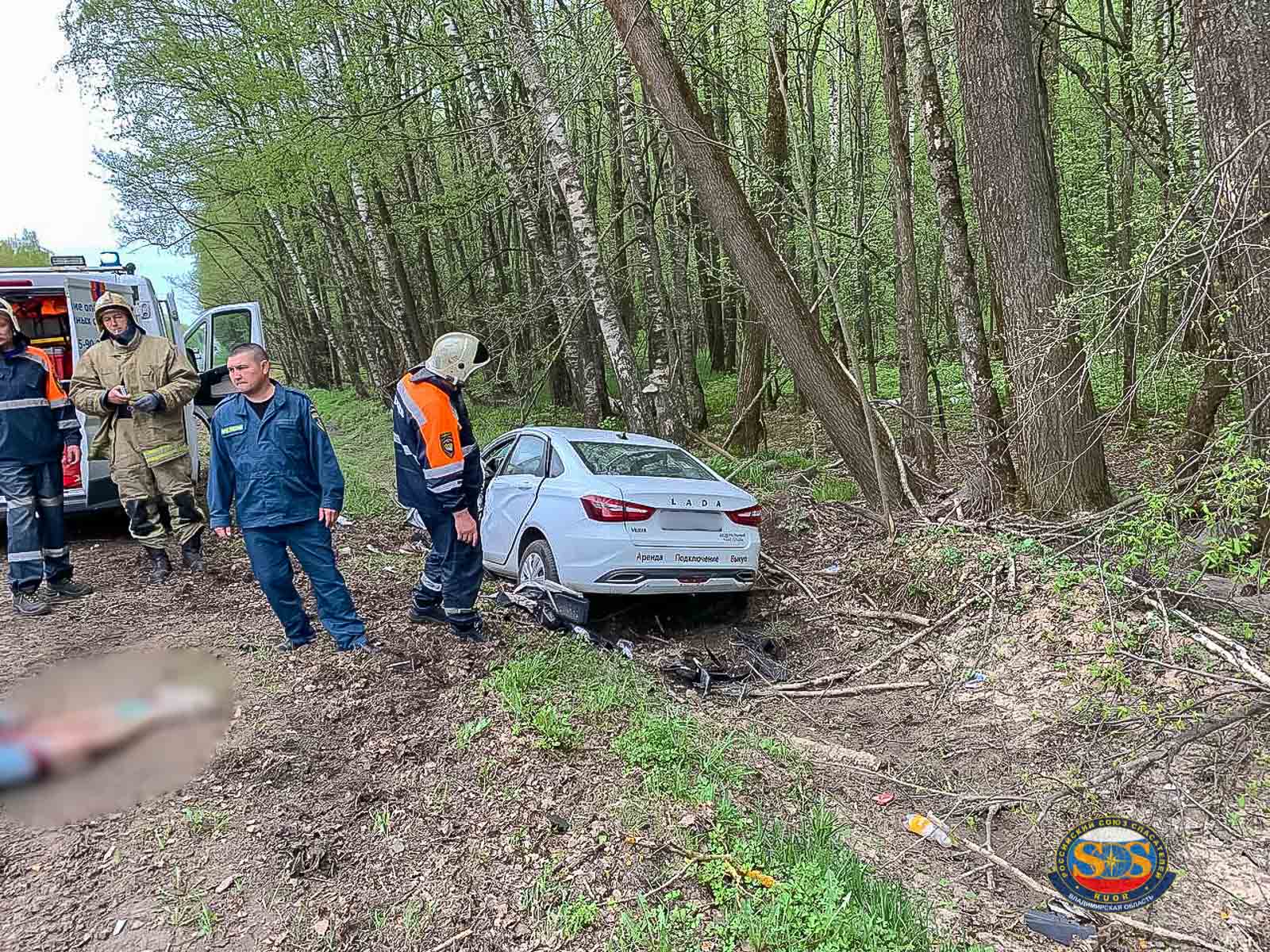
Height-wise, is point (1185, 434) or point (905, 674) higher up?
point (1185, 434)

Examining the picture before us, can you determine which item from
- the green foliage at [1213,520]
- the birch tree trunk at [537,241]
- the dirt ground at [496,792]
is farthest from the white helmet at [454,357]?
the birch tree trunk at [537,241]

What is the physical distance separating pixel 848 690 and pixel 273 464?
4.02 m

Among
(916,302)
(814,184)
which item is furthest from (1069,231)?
(916,302)

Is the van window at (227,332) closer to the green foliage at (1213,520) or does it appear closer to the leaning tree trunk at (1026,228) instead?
the leaning tree trunk at (1026,228)

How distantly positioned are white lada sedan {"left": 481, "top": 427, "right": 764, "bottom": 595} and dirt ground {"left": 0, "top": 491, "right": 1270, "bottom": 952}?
69cm

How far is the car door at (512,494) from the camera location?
676 cm

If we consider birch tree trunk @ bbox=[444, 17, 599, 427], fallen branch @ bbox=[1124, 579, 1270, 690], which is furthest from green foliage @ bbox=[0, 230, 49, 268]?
fallen branch @ bbox=[1124, 579, 1270, 690]

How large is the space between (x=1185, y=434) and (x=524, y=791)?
5.72m

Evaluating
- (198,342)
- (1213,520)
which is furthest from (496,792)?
(198,342)

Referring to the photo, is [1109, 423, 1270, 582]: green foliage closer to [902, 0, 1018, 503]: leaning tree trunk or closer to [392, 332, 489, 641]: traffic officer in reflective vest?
[902, 0, 1018, 503]: leaning tree trunk

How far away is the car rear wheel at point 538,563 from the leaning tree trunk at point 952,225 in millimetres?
4198

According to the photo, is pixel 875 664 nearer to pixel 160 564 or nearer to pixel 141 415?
pixel 160 564

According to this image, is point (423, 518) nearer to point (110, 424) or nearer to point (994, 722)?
point (110, 424)

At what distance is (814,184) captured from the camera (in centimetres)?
1162
